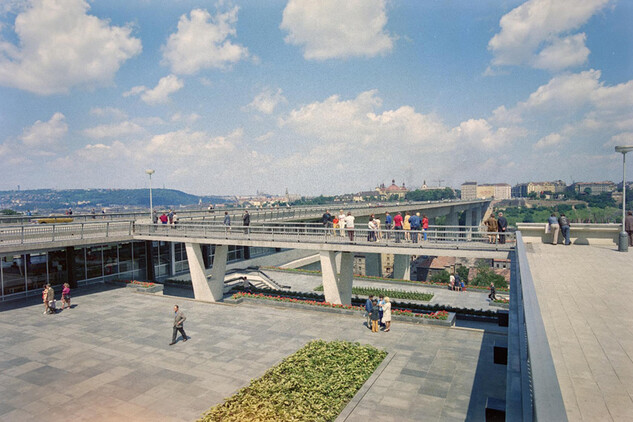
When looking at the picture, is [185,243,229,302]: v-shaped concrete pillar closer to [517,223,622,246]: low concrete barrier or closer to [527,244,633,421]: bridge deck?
[517,223,622,246]: low concrete barrier

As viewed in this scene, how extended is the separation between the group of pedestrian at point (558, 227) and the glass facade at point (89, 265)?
2678 cm

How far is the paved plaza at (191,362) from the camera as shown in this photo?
11875mm

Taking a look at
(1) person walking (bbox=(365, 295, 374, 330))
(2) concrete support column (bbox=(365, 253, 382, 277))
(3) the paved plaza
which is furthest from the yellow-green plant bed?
(2) concrete support column (bbox=(365, 253, 382, 277))

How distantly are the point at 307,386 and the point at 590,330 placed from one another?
8188 mm

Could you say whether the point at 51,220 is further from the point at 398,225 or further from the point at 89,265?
the point at 398,225

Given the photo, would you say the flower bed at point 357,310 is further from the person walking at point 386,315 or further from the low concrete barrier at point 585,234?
the low concrete barrier at point 585,234

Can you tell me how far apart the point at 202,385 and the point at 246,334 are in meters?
5.13

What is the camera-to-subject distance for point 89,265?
28.5 metres

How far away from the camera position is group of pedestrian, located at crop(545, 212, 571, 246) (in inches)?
691

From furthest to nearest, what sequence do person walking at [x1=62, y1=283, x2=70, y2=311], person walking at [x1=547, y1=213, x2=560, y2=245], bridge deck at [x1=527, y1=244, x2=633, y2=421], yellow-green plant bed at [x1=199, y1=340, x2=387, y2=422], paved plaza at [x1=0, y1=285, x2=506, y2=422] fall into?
person walking at [x1=62, y1=283, x2=70, y2=311] → person walking at [x1=547, y1=213, x2=560, y2=245] → paved plaza at [x1=0, y1=285, x2=506, y2=422] → yellow-green plant bed at [x1=199, y1=340, x2=387, y2=422] → bridge deck at [x1=527, y1=244, x2=633, y2=421]

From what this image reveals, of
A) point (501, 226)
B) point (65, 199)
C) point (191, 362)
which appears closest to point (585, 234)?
point (501, 226)

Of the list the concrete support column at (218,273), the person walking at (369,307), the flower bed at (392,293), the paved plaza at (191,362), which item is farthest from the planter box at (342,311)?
the flower bed at (392,293)

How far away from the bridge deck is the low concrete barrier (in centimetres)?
411

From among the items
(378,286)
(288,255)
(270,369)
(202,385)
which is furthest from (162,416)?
(288,255)
